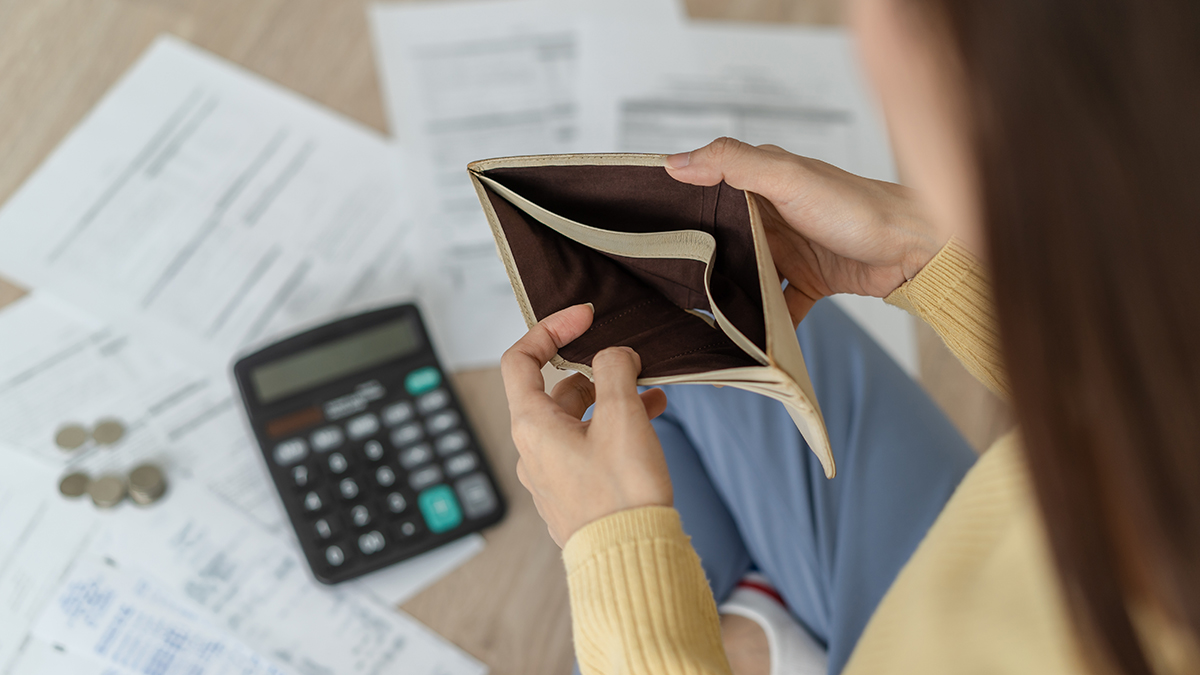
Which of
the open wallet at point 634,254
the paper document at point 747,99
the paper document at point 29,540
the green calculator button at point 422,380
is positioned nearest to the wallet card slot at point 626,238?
the open wallet at point 634,254

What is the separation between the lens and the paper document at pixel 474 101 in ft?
2.33

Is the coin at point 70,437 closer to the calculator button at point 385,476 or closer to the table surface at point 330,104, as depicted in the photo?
the table surface at point 330,104

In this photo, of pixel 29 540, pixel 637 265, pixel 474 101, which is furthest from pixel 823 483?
pixel 29 540

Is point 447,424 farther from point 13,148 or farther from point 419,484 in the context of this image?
point 13,148

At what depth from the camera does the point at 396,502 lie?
23.6 inches

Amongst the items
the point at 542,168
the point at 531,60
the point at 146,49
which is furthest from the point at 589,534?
the point at 146,49

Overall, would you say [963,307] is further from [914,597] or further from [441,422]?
[441,422]

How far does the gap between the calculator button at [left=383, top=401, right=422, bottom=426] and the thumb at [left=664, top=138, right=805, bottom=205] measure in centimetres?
32

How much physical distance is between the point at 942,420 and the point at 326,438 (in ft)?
1.75

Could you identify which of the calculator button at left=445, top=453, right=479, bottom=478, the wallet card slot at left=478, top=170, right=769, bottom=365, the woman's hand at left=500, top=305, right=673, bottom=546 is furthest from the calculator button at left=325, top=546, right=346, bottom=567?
the wallet card slot at left=478, top=170, right=769, bottom=365

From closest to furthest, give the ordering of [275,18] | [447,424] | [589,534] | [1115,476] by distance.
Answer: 1. [1115,476]
2. [589,534]
3. [447,424]
4. [275,18]

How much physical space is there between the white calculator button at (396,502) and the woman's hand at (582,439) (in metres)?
0.18

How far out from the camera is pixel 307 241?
2.30 ft

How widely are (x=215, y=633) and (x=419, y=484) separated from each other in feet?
0.61
